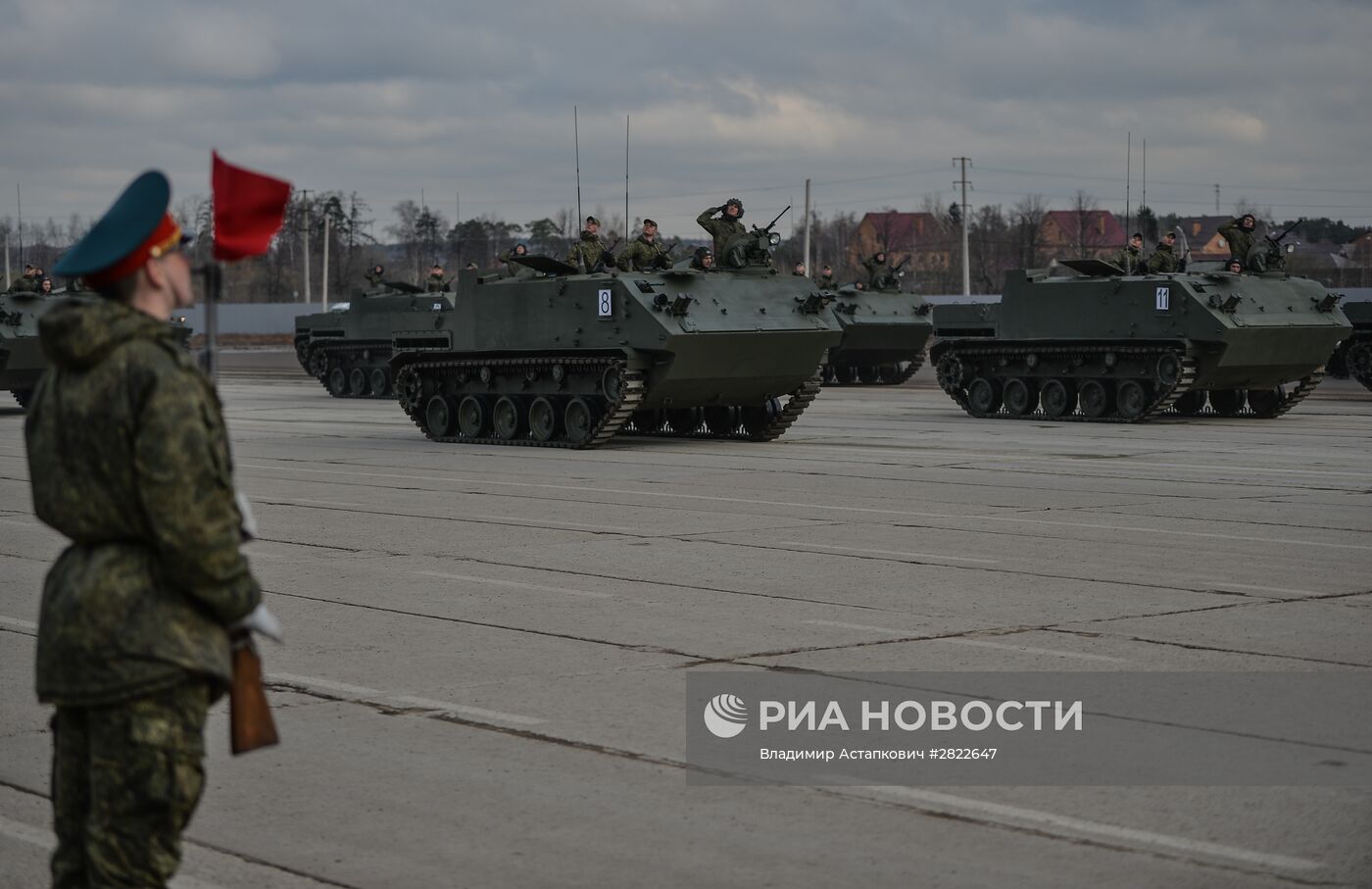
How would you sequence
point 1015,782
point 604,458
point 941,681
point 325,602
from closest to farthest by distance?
point 1015,782 → point 941,681 → point 325,602 → point 604,458

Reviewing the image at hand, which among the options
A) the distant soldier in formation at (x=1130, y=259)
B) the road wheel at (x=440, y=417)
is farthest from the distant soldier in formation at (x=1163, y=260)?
the road wheel at (x=440, y=417)

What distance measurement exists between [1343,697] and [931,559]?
486 cm

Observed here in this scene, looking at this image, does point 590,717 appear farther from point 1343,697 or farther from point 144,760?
point 144,760

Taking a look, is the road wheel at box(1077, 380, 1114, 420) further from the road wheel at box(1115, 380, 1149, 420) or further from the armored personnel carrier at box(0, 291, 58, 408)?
the armored personnel carrier at box(0, 291, 58, 408)

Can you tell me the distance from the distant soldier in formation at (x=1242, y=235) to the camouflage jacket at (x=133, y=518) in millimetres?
30576

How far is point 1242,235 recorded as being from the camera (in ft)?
109

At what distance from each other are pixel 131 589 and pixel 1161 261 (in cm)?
2984

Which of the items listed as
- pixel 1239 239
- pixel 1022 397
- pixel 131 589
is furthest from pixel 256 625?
pixel 1239 239

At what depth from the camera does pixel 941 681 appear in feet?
29.1

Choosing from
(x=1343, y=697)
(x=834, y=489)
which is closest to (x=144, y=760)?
(x=1343, y=697)

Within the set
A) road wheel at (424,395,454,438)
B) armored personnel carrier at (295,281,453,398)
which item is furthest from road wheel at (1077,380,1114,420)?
armored personnel carrier at (295,281,453,398)

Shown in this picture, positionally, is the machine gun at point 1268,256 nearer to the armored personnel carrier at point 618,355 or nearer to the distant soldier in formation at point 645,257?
the armored personnel carrier at point 618,355

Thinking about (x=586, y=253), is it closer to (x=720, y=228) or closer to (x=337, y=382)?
(x=720, y=228)

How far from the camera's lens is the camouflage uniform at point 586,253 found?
27188 mm
